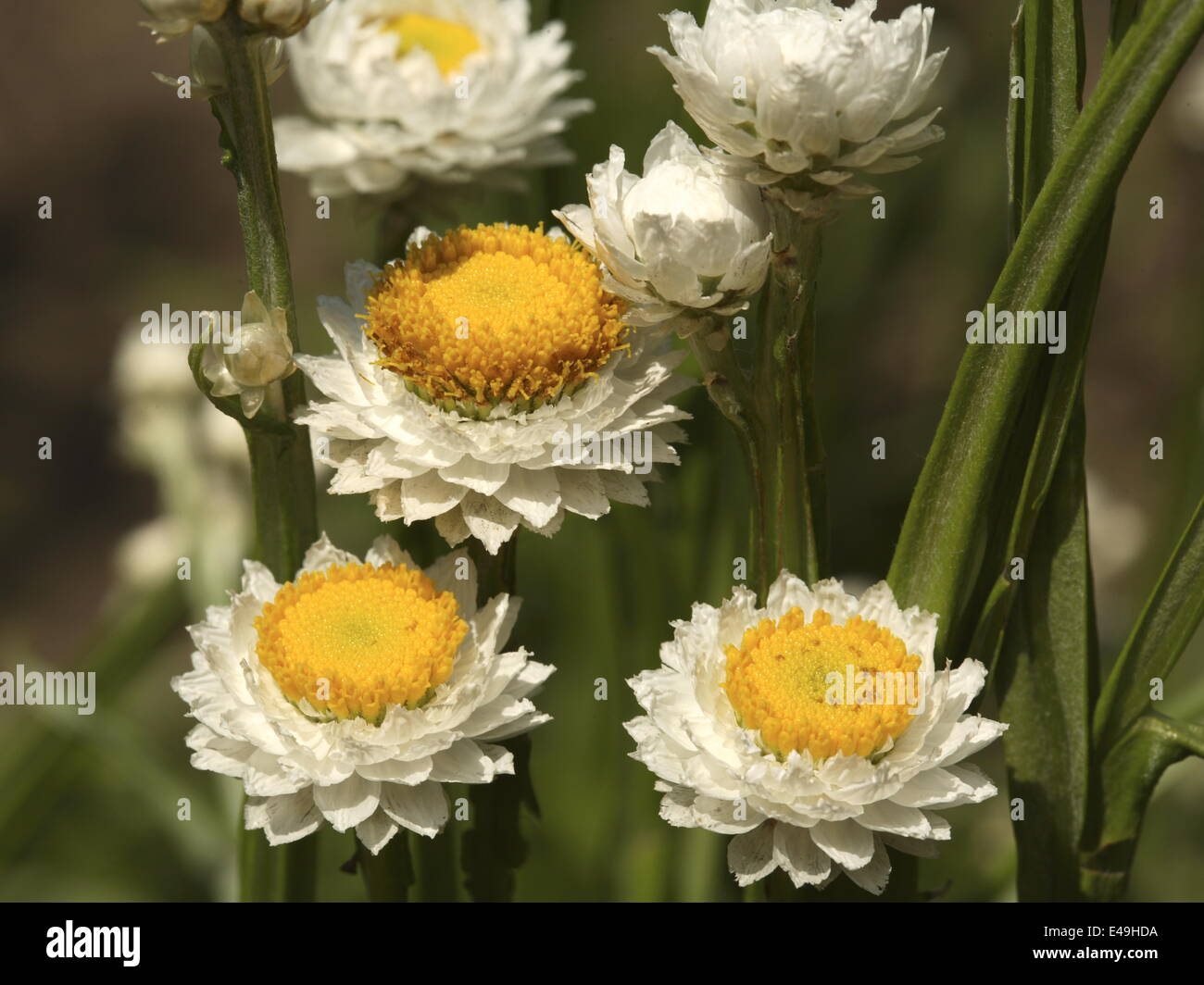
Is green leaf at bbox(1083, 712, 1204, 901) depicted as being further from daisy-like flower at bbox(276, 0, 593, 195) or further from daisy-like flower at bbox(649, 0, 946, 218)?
daisy-like flower at bbox(276, 0, 593, 195)

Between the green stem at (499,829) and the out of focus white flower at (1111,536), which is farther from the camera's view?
the out of focus white flower at (1111,536)

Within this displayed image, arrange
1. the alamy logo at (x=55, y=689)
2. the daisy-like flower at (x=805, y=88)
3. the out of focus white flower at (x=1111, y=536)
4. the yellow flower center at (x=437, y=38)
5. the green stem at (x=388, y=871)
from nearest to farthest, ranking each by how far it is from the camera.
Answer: the daisy-like flower at (x=805, y=88) < the green stem at (x=388, y=871) < the alamy logo at (x=55, y=689) < the yellow flower center at (x=437, y=38) < the out of focus white flower at (x=1111, y=536)

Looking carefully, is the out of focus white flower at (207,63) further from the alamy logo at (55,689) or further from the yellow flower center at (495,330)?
the alamy logo at (55,689)

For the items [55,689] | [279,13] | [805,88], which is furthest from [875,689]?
[55,689]

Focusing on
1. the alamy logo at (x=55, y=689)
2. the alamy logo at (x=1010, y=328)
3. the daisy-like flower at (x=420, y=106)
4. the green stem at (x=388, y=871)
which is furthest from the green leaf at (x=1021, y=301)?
the alamy logo at (x=55, y=689)

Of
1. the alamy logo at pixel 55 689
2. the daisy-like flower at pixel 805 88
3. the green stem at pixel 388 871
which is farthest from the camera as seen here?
the alamy logo at pixel 55 689

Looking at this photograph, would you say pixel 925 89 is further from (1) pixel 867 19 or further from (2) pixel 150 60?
(2) pixel 150 60
